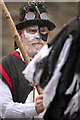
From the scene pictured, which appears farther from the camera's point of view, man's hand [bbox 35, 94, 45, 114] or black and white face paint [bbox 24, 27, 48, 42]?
black and white face paint [bbox 24, 27, 48, 42]

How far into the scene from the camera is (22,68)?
4172 millimetres

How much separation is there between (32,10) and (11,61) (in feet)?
2.04

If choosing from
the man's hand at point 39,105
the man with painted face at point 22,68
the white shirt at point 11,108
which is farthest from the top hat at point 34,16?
the man's hand at point 39,105

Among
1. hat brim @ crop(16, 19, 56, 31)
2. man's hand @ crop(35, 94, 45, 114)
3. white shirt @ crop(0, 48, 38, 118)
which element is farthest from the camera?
hat brim @ crop(16, 19, 56, 31)

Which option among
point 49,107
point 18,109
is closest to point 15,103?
point 18,109

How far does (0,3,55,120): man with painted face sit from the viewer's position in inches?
151

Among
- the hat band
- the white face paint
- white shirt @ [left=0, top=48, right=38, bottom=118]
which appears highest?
the hat band

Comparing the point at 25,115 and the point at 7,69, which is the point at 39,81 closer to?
the point at 25,115

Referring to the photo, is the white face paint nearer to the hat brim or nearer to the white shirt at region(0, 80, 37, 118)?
the hat brim

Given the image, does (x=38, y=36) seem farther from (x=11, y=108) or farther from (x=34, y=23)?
(x=11, y=108)

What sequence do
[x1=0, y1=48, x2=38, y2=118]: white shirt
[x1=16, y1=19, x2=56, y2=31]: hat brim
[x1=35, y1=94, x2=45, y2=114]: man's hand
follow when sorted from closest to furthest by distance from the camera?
1. [x1=35, y1=94, x2=45, y2=114]: man's hand
2. [x1=0, y1=48, x2=38, y2=118]: white shirt
3. [x1=16, y1=19, x2=56, y2=31]: hat brim

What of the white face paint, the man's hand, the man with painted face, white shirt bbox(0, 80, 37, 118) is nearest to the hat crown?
the man with painted face

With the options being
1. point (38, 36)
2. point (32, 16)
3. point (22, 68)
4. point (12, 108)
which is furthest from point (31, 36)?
point (12, 108)

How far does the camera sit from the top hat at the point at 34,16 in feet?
13.8
